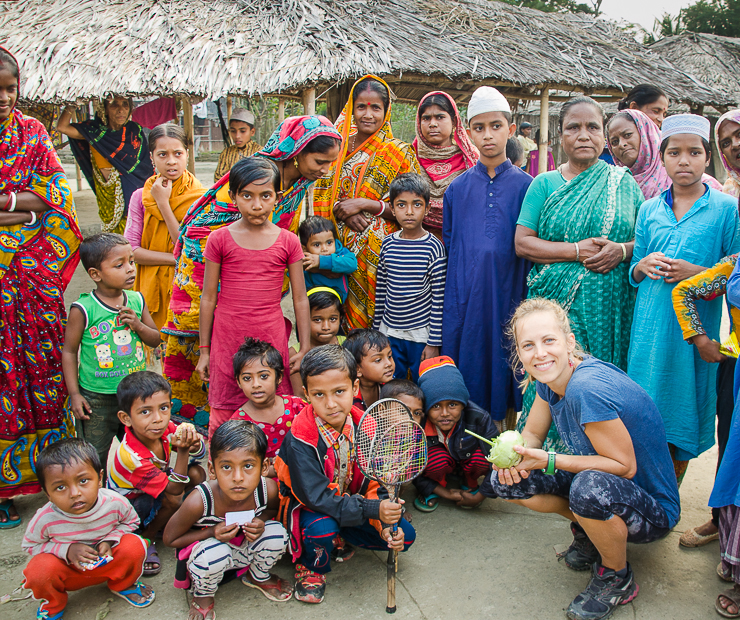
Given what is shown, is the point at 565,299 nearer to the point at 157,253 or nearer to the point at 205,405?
the point at 205,405

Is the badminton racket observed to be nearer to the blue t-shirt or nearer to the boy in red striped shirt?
the blue t-shirt

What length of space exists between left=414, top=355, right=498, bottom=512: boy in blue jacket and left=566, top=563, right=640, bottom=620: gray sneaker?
812 mm

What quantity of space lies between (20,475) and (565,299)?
3.07 meters

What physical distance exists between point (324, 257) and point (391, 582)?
1.91 meters

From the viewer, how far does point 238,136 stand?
8.27 meters

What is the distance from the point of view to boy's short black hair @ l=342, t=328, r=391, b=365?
3.41 meters

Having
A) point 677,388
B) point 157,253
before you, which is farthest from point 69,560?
point 677,388

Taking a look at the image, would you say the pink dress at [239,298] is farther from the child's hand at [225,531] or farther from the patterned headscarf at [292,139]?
the child's hand at [225,531]

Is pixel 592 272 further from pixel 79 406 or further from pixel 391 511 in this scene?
pixel 79 406

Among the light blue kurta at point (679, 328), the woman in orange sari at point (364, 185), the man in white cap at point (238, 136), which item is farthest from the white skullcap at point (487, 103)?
the man in white cap at point (238, 136)

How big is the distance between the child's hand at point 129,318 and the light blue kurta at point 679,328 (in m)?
2.63

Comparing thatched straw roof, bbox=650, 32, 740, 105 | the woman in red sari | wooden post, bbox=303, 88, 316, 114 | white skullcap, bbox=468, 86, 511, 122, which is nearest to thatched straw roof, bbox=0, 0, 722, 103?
wooden post, bbox=303, 88, 316, 114

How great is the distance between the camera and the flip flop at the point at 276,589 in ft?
8.35

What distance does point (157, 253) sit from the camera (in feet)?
13.1
